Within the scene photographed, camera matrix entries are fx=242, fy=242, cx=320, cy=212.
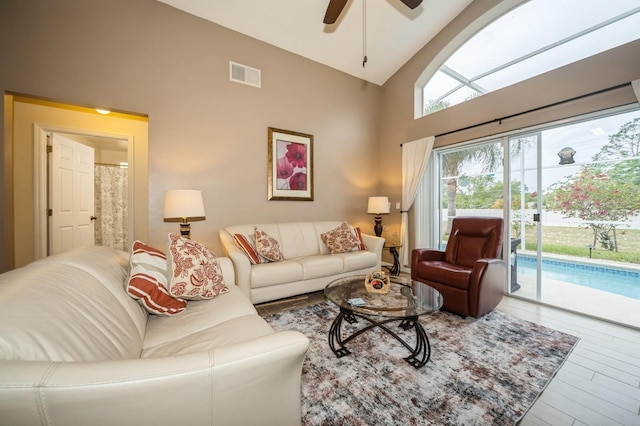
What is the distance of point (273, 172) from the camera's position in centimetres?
360

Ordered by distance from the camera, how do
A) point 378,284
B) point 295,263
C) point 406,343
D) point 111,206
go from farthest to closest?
point 111,206 → point 295,263 → point 378,284 → point 406,343

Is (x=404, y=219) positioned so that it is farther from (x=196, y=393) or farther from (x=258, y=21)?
(x=196, y=393)

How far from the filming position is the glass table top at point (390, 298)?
1.66 meters

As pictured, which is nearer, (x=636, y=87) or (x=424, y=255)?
(x=636, y=87)

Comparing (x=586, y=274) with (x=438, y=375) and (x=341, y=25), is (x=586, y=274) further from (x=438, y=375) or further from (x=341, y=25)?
(x=341, y=25)

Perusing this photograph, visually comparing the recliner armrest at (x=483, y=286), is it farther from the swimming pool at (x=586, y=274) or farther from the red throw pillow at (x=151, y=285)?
the red throw pillow at (x=151, y=285)

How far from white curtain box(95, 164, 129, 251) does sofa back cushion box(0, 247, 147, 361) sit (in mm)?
4218

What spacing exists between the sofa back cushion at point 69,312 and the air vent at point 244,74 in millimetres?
2790

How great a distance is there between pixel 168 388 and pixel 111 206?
5595mm

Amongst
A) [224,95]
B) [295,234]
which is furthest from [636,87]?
[224,95]

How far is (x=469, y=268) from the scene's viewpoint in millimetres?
2764

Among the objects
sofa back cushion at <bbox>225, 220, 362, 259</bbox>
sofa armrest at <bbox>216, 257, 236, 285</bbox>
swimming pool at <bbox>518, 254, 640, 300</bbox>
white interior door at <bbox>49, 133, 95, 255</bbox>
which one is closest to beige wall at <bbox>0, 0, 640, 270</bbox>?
sofa back cushion at <bbox>225, 220, 362, 259</bbox>

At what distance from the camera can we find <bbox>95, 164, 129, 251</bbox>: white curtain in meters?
4.64

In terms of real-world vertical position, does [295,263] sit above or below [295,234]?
below
